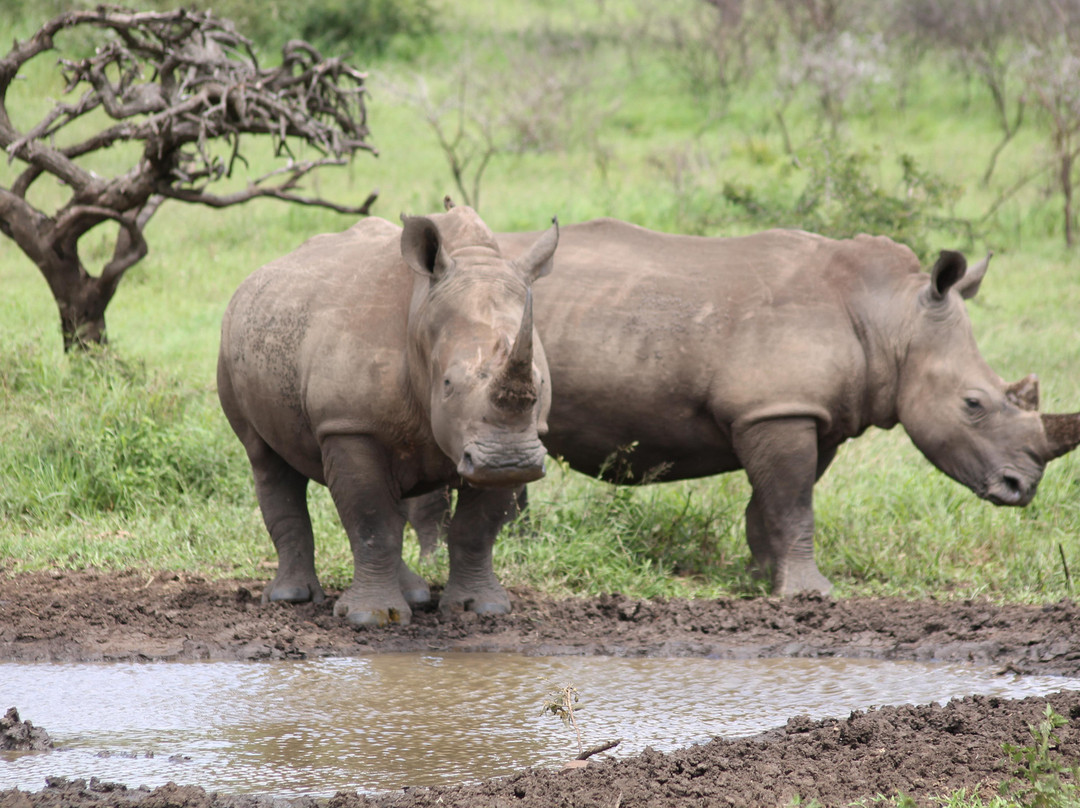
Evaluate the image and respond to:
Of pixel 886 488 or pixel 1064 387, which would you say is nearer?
pixel 886 488

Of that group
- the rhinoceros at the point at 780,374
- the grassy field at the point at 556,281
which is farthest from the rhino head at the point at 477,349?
the grassy field at the point at 556,281

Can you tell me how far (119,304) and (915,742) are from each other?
921 cm

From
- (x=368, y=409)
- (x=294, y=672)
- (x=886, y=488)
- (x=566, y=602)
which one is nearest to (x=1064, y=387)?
(x=886, y=488)

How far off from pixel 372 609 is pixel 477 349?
3.93 ft

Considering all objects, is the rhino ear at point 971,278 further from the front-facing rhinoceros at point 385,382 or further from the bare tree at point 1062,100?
the bare tree at point 1062,100

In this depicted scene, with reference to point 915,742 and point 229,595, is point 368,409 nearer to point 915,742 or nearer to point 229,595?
point 229,595

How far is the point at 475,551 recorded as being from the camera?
5.47 m

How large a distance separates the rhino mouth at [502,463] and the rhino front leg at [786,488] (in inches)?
72.7

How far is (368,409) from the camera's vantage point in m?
5.17

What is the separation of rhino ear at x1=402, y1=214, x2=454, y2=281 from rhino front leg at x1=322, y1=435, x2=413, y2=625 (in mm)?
709

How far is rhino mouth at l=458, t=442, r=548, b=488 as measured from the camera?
4.47 m

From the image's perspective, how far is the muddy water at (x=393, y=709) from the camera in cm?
361

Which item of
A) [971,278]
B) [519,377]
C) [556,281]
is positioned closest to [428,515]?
[556,281]

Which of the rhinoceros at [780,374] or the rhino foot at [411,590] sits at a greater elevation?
the rhinoceros at [780,374]
